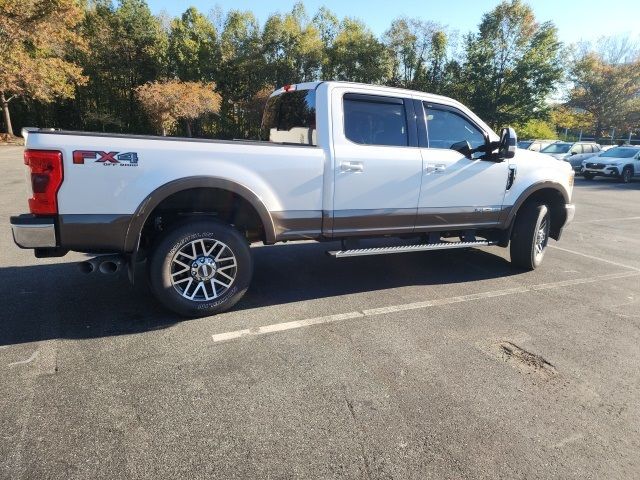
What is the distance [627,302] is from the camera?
473 centimetres

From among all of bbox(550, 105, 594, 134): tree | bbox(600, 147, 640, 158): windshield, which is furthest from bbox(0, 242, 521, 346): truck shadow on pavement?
bbox(550, 105, 594, 134): tree

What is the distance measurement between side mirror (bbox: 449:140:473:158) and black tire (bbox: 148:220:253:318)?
263 centimetres

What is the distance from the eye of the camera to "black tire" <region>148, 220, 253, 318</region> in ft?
12.1

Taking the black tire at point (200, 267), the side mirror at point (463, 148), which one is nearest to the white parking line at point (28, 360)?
the black tire at point (200, 267)

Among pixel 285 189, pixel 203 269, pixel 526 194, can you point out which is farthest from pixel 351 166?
pixel 526 194

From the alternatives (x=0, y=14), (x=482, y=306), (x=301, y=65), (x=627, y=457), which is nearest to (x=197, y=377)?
(x=627, y=457)

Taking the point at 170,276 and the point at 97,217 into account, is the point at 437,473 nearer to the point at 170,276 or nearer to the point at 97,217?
the point at 170,276

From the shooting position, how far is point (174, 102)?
2838 centimetres

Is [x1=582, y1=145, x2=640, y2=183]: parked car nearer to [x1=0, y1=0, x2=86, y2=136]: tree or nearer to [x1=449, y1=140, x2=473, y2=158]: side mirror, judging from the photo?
[x1=449, y1=140, x2=473, y2=158]: side mirror

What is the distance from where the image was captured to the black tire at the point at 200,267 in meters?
3.68

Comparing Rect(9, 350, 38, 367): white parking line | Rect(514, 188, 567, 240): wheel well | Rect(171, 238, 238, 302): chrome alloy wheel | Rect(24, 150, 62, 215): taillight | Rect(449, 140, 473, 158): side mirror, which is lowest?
Rect(9, 350, 38, 367): white parking line

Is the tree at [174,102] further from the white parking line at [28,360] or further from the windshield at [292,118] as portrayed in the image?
the white parking line at [28,360]

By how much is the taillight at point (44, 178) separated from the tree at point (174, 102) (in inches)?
1082

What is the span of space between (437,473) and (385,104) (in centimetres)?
353
